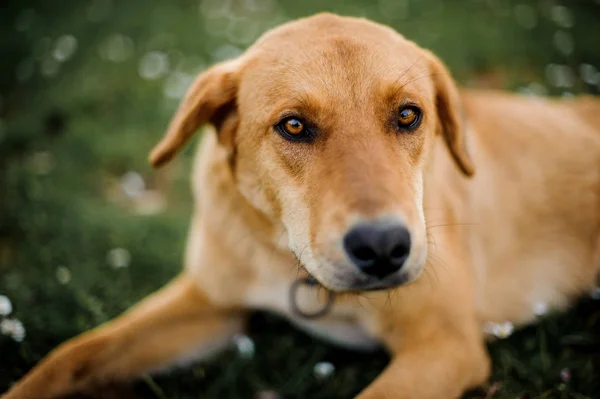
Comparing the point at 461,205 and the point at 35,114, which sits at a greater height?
the point at 35,114

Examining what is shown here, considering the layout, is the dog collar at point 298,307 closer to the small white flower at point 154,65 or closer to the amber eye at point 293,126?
the amber eye at point 293,126

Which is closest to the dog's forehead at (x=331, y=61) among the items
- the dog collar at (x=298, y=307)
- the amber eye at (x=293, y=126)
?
the amber eye at (x=293, y=126)

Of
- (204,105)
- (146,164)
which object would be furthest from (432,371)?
(146,164)

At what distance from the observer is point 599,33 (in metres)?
6.29

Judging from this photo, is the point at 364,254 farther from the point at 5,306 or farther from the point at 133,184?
the point at 133,184

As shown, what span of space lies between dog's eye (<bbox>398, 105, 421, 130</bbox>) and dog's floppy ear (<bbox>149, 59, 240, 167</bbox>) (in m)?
0.83

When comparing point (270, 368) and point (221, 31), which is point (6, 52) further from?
point (270, 368)

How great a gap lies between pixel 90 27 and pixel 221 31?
1.57 m

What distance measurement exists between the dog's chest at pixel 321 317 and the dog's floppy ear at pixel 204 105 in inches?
34.8

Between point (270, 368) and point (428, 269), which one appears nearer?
point (428, 269)

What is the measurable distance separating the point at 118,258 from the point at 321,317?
67.9 inches

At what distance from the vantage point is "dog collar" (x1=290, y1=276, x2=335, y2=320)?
9.49ft

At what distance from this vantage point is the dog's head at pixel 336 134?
→ 81.0 inches

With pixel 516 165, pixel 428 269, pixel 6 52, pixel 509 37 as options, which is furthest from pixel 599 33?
pixel 6 52
